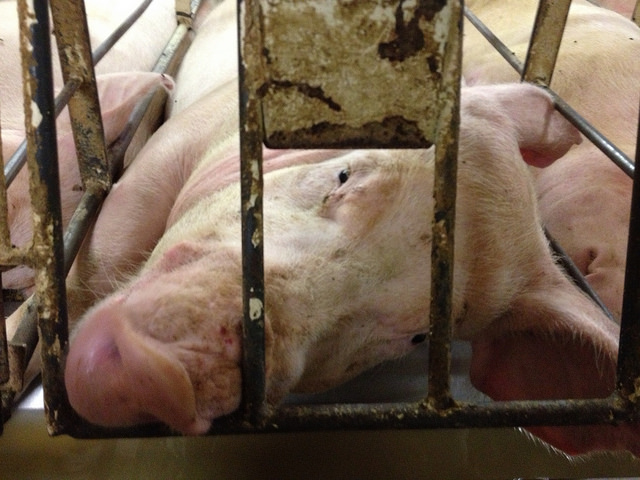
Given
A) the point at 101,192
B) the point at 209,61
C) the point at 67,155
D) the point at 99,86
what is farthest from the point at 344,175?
the point at 209,61

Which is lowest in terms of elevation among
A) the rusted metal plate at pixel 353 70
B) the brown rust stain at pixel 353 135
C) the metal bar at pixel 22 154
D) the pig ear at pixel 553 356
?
the pig ear at pixel 553 356

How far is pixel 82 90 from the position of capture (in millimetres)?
1702

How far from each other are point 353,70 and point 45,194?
471 millimetres

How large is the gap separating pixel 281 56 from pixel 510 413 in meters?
0.63

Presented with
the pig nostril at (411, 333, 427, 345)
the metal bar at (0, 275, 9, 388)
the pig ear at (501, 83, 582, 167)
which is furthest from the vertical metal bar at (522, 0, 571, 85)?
the metal bar at (0, 275, 9, 388)

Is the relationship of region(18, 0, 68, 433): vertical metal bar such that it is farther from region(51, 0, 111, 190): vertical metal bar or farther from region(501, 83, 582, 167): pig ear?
region(501, 83, 582, 167): pig ear

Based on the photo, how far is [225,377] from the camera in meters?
1.01

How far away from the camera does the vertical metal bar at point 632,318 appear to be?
3.36 ft

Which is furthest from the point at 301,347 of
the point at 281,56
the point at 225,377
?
the point at 281,56

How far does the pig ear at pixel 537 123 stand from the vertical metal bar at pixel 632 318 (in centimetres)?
75

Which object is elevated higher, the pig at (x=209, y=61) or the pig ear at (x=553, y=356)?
the pig at (x=209, y=61)

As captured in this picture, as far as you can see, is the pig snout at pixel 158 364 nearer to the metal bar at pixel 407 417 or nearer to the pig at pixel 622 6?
the metal bar at pixel 407 417

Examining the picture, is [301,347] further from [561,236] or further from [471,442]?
[561,236]

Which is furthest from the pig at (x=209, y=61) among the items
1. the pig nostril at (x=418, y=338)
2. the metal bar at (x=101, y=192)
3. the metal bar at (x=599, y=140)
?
the pig nostril at (x=418, y=338)
